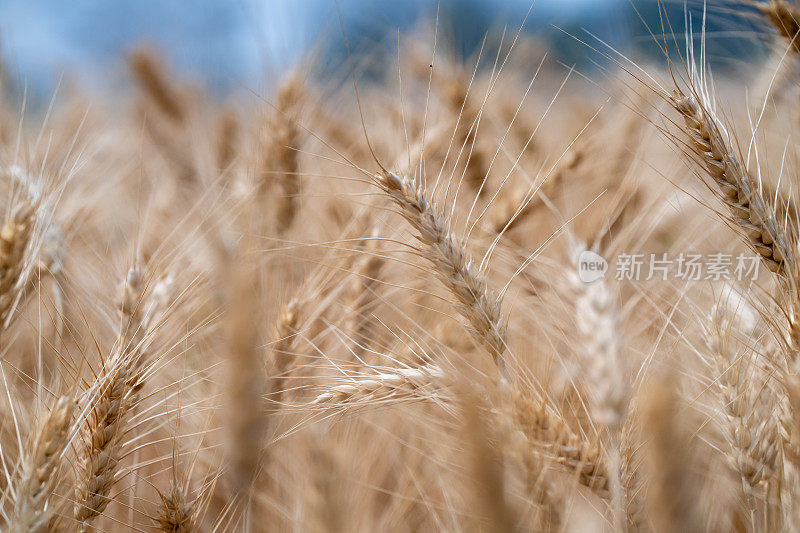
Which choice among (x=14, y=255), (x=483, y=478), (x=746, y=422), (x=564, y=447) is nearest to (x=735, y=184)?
(x=746, y=422)

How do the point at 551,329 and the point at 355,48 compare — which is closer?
the point at 551,329

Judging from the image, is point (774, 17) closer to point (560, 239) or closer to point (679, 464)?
point (560, 239)

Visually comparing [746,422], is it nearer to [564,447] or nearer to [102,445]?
[564,447]

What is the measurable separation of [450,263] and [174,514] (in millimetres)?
555

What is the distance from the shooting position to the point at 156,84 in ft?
7.44

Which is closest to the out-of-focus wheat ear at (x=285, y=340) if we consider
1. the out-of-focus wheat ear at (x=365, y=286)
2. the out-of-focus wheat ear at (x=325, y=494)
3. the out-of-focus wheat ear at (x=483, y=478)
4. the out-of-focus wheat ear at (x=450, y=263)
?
the out-of-focus wheat ear at (x=365, y=286)

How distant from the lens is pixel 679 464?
23.9 inches

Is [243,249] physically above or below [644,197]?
below

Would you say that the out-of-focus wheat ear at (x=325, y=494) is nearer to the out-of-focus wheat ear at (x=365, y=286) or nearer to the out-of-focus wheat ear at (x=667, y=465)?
the out-of-focus wheat ear at (x=667, y=465)

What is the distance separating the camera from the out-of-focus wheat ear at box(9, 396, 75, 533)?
708mm

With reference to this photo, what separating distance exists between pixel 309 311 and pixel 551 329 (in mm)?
490

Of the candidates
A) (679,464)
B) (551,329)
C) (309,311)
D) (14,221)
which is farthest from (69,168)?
(679,464)

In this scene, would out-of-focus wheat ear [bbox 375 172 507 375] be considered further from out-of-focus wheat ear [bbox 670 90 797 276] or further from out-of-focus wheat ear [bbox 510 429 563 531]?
out-of-focus wheat ear [bbox 670 90 797 276]

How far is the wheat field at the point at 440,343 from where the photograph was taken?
0.72 meters
